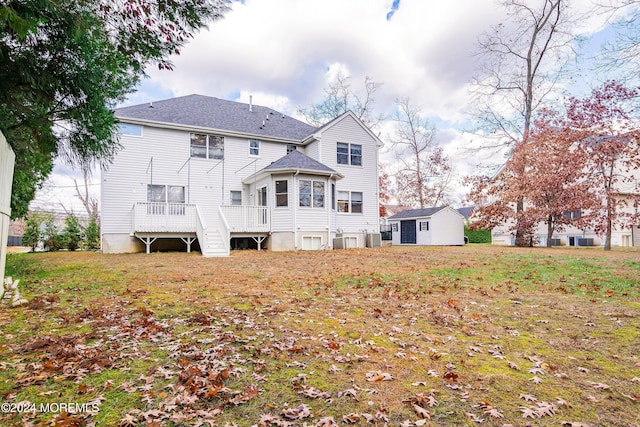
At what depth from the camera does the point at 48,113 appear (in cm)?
685

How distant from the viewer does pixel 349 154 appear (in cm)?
1925

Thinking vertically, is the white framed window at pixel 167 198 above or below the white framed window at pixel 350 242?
above

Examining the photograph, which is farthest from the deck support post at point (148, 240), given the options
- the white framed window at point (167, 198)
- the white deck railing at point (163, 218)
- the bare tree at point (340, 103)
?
the bare tree at point (340, 103)

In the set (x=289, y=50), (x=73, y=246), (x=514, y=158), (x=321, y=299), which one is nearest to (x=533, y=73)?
(x=514, y=158)

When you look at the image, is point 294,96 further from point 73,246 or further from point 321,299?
point 321,299

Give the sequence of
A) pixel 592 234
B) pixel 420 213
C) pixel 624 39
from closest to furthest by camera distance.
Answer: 1. pixel 624 39
2. pixel 592 234
3. pixel 420 213

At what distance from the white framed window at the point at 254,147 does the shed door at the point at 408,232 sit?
14.1 metres

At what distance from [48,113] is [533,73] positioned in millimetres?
25368

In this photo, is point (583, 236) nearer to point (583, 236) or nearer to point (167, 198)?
point (583, 236)

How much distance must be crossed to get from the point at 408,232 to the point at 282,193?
1455cm

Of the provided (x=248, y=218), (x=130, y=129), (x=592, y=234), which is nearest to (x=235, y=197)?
(x=248, y=218)

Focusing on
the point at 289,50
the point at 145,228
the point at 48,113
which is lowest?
the point at 145,228

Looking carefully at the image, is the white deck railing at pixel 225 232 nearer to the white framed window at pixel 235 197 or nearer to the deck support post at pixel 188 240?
the deck support post at pixel 188 240

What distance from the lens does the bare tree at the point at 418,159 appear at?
31516mm
